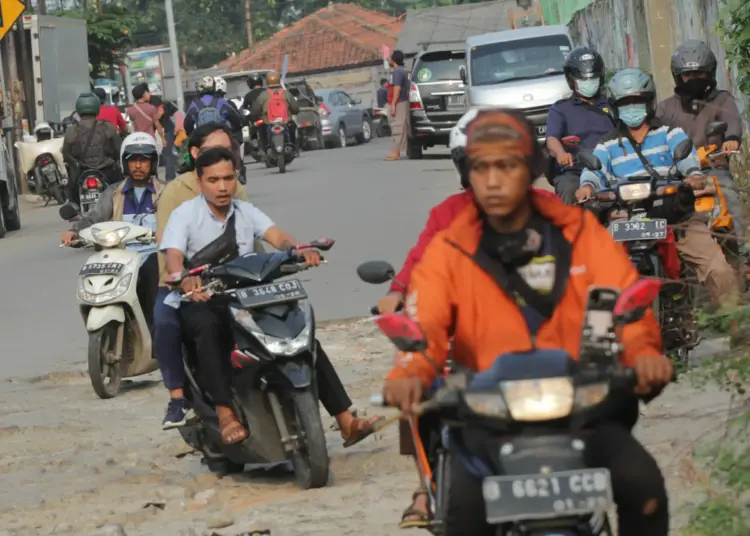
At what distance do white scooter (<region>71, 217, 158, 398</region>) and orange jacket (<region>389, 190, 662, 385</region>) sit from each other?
6460 mm

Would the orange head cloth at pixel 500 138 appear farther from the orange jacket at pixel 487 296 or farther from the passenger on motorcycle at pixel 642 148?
the passenger on motorcycle at pixel 642 148

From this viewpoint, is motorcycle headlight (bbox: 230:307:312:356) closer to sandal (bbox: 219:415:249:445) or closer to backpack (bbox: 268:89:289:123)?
sandal (bbox: 219:415:249:445)

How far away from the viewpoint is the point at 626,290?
4195mm

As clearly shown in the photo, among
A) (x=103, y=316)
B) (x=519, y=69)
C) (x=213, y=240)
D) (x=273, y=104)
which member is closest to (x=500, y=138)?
(x=213, y=240)

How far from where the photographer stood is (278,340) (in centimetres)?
731

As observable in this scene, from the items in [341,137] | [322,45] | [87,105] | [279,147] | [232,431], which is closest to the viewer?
[232,431]

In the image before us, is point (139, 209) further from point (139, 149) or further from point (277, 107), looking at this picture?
point (277, 107)

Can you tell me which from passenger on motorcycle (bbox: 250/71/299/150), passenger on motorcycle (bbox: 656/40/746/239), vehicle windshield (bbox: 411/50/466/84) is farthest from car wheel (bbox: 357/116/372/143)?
passenger on motorcycle (bbox: 656/40/746/239)

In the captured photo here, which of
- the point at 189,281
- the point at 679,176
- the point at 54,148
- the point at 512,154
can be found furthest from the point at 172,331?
the point at 54,148

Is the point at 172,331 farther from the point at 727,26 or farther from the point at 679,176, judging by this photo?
the point at 727,26

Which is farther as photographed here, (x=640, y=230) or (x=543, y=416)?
(x=640, y=230)

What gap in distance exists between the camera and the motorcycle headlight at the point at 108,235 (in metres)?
10.9

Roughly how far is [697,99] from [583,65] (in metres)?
1.05

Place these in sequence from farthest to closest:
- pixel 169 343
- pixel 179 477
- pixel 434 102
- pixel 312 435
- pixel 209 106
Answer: pixel 434 102, pixel 209 106, pixel 179 477, pixel 169 343, pixel 312 435
